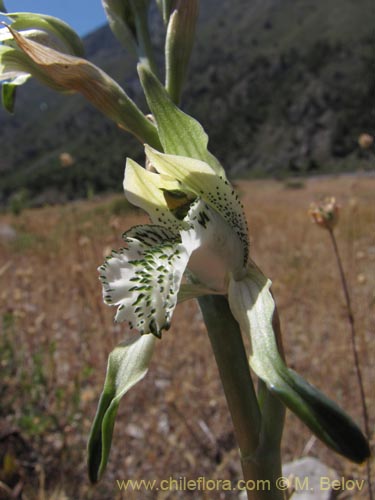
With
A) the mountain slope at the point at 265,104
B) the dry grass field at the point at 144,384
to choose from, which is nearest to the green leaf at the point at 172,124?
the dry grass field at the point at 144,384

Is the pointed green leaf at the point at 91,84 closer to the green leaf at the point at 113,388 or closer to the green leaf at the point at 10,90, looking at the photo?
the green leaf at the point at 10,90

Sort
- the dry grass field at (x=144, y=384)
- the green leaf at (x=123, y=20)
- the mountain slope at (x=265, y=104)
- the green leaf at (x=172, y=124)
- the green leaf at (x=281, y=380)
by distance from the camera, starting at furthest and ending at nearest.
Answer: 1. the mountain slope at (x=265, y=104)
2. the dry grass field at (x=144, y=384)
3. the green leaf at (x=123, y=20)
4. the green leaf at (x=172, y=124)
5. the green leaf at (x=281, y=380)

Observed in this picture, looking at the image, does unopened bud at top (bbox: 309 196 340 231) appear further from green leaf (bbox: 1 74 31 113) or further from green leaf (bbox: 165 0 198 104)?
green leaf (bbox: 1 74 31 113)

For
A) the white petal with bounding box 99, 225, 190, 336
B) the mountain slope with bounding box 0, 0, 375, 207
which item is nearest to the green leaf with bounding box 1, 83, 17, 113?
the white petal with bounding box 99, 225, 190, 336

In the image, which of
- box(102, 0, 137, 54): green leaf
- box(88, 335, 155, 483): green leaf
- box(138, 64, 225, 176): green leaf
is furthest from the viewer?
box(102, 0, 137, 54): green leaf

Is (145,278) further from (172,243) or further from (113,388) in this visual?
(113,388)

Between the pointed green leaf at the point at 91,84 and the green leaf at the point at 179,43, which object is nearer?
the pointed green leaf at the point at 91,84

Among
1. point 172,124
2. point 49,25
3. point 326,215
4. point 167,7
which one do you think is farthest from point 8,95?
point 326,215

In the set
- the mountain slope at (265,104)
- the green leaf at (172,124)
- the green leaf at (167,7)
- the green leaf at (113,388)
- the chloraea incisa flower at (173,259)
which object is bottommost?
the mountain slope at (265,104)
